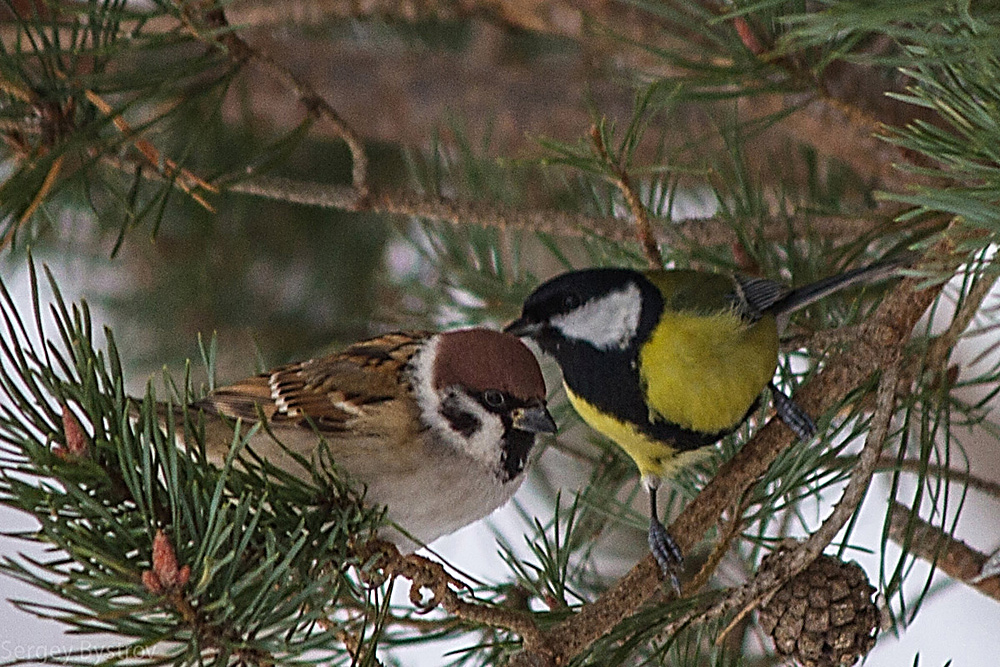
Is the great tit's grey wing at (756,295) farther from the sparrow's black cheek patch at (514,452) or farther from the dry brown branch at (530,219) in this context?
the sparrow's black cheek patch at (514,452)

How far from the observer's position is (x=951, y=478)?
68 cm

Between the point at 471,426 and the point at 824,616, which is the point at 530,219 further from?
the point at 824,616

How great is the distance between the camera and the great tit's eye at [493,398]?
76 cm

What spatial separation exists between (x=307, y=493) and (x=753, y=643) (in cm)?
112

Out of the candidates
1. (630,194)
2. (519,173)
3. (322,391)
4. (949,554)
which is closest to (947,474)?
(949,554)

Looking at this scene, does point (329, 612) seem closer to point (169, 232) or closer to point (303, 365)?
point (303, 365)

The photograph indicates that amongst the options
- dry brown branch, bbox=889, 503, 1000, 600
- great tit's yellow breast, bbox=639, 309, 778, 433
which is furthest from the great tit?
dry brown branch, bbox=889, 503, 1000, 600

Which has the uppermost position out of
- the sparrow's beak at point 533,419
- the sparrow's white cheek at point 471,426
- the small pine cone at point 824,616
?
the sparrow's white cheek at point 471,426

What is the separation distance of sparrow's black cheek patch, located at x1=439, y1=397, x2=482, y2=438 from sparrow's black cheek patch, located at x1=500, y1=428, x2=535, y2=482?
2 cm

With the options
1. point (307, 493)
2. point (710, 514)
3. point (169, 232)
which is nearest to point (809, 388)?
point (710, 514)

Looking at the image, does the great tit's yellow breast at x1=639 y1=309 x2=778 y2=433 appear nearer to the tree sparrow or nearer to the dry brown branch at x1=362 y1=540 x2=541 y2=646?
the tree sparrow

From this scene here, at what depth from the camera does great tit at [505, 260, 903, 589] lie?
757 mm

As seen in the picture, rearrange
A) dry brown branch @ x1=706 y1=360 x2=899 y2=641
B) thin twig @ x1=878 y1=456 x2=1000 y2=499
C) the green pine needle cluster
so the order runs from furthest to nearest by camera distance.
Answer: thin twig @ x1=878 y1=456 x2=1000 y2=499 < dry brown branch @ x1=706 y1=360 x2=899 y2=641 < the green pine needle cluster

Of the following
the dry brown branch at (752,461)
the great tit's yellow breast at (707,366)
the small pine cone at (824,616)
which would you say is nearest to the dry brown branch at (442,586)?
the dry brown branch at (752,461)
